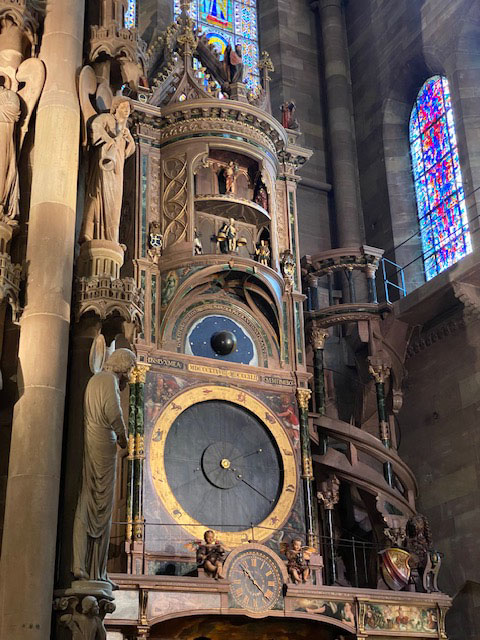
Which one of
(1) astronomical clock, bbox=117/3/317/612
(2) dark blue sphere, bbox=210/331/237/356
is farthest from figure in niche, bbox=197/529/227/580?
(2) dark blue sphere, bbox=210/331/237/356

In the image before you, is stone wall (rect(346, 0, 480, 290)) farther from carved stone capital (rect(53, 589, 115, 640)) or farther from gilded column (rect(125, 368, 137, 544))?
carved stone capital (rect(53, 589, 115, 640))

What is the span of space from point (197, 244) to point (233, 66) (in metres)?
3.74

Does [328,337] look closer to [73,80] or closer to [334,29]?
[334,29]

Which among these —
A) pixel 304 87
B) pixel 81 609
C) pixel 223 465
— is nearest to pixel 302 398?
pixel 223 465

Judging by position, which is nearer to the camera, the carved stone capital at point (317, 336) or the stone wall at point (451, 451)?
the stone wall at point (451, 451)

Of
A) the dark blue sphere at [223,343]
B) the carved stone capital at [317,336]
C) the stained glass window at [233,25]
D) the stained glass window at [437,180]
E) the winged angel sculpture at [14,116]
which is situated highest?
the stained glass window at [233,25]

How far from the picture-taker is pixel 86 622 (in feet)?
20.4

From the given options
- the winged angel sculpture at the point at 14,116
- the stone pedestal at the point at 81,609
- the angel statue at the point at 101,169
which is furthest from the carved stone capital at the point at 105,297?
the stone pedestal at the point at 81,609

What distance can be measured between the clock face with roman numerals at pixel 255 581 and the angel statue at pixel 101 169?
618cm

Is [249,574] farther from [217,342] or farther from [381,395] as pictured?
[381,395]

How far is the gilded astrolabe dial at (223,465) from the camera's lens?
13.5 m

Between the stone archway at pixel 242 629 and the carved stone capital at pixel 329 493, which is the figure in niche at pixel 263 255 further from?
the stone archway at pixel 242 629

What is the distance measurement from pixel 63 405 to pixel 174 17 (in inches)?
617

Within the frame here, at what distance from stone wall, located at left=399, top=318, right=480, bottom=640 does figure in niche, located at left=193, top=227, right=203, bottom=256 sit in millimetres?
4948
